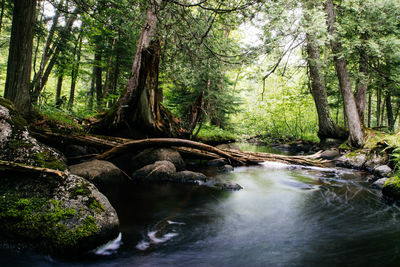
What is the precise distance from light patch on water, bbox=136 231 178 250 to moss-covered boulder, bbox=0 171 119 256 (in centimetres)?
48

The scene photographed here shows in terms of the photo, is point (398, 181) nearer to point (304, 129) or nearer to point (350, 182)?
point (350, 182)

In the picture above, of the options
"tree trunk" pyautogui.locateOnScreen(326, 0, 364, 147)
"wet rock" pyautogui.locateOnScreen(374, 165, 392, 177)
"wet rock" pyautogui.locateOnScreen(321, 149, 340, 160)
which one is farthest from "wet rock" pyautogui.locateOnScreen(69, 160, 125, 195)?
"tree trunk" pyautogui.locateOnScreen(326, 0, 364, 147)

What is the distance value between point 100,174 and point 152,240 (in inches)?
116

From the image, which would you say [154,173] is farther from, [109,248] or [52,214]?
[52,214]

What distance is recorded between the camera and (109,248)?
9.62ft

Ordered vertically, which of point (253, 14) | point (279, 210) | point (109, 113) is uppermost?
point (253, 14)

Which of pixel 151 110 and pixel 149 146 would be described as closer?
pixel 149 146

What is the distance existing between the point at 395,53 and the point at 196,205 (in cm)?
1097

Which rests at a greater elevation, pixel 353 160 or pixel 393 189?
pixel 353 160

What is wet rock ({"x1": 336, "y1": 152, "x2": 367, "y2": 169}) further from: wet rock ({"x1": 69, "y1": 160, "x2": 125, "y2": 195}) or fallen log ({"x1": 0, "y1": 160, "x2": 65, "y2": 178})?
fallen log ({"x1": 0, "y1": 160, "x2": 65, "y2": 178})

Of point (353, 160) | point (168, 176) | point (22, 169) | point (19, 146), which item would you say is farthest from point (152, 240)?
point (353, 160)

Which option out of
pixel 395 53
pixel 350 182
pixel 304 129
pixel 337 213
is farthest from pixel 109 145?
pixel 304 129

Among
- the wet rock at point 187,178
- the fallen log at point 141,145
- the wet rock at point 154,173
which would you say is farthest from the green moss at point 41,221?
the fallen log at point 141,145

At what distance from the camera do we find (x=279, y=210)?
5.29m
